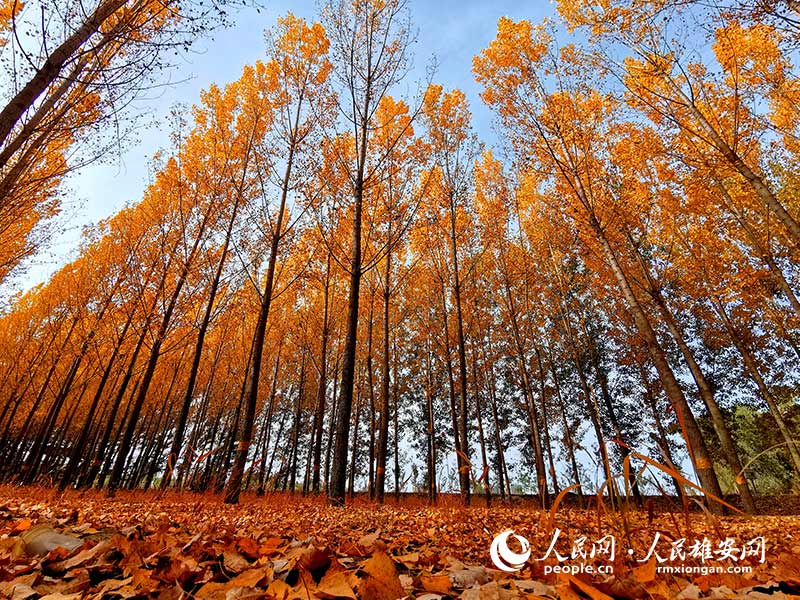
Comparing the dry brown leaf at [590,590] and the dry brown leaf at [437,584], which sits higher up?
the dry brown leaf at [590,590]

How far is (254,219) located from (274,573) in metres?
8.10

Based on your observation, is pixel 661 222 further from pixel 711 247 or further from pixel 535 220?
pixel 535 220

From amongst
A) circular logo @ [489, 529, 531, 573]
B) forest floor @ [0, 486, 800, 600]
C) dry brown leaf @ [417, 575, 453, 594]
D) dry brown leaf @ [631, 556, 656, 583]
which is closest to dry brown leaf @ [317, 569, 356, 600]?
forest floor @ [0, 486, 800, 600]

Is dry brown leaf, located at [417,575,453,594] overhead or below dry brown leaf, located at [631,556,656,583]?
below

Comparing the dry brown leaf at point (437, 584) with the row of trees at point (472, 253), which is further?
the row of trees at point (472, 253)

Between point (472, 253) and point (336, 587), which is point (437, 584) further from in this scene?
point (472, 253)

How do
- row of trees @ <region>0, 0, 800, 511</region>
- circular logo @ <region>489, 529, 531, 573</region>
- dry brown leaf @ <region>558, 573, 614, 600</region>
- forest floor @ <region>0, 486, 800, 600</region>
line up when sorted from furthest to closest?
row of trees @ <region>0, 0, 800, 511</region> < circular logo @ <region>489, 529, 531, 573</region> < forest floor @ <region>0, 486, 800, 600</region> < dry brown leaf @ <region>558, 573, 614, 600</region>

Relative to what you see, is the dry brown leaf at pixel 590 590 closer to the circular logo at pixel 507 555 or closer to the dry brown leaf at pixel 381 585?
the circular logo at pixel 507 555

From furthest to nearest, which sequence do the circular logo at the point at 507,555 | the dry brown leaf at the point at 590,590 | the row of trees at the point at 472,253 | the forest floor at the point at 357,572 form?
the row of trees at the point at 472,253, the circular logo at the point at 507,555, the forest floor at the point at 357,572, the dry brown leaf at the point at 590,590

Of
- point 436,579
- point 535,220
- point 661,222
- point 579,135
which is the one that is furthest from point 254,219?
point 661,222

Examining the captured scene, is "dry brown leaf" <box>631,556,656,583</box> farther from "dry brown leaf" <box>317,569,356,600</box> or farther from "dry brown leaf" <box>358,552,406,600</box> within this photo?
"dry brown leaf" <box>317,569,356,600</box>

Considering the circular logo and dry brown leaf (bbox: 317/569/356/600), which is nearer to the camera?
dry brown leaf (bbox: 317/569/356/600)

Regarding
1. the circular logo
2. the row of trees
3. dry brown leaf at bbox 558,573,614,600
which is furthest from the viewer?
the row of trees

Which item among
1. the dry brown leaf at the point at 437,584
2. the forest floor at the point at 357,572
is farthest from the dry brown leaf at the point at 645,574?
the dry brown leaf at the point at 437,584
